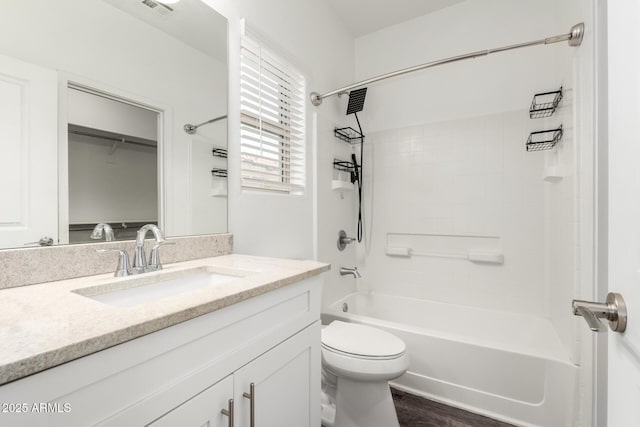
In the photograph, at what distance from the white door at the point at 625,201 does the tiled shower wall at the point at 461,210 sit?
1632 mm

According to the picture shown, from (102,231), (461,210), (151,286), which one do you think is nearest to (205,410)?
(151,286)

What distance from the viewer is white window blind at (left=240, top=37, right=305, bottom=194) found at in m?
1.49

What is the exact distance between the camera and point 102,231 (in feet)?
3.18

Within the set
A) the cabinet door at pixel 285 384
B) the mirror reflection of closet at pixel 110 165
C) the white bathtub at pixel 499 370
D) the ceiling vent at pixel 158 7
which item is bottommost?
the white bathtub at pixel 499 370

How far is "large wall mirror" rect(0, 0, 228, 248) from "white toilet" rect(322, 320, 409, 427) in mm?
837

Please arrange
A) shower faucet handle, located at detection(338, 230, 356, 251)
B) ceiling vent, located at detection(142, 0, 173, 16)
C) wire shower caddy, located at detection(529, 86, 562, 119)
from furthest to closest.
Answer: shower faucet handle, located at detection(338, 230, 356, 251) → wire shower caddy, located at detection(529, 86, 562, 119) → ceiling vent, located at detection(142, 0, 173, 16)

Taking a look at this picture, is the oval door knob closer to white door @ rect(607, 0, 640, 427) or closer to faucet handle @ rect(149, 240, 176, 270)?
white door @ rect(607, 0, 640, 427)

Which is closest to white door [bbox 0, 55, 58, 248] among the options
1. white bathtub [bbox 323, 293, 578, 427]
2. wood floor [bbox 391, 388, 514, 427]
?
white bathtub [bbox 323, 293, 578, 427]

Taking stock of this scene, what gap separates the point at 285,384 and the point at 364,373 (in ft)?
1.91

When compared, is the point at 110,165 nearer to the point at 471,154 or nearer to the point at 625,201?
the point at 625,201

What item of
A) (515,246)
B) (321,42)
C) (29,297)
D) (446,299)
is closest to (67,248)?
(29,297)

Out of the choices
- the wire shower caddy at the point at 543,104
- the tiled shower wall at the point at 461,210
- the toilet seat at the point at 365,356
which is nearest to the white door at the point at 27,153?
the toilet seat at the point at 365,356

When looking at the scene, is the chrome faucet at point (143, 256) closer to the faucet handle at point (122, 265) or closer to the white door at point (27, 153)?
the faucet handle at point (122, 265)

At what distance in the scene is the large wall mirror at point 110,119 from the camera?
803mm
